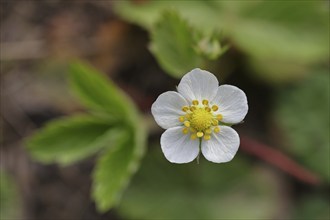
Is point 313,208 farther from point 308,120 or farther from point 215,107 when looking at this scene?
point 215,107

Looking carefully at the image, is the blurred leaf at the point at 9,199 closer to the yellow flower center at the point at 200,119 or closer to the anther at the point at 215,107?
the yellow flower center at the point at 200,119

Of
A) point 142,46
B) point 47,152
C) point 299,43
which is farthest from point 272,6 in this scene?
point 47,152

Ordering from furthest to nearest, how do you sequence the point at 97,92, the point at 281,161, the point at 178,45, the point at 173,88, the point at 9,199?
the point at 173,88 → the point at 9,199 → the point at 281,161 → the point at 97,92 → the point at 178,45

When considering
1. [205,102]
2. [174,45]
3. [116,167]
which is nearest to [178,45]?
[174,45]

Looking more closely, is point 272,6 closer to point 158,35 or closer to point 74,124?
point 158,35

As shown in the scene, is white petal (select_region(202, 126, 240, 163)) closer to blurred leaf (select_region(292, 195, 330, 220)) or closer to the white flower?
the white flower

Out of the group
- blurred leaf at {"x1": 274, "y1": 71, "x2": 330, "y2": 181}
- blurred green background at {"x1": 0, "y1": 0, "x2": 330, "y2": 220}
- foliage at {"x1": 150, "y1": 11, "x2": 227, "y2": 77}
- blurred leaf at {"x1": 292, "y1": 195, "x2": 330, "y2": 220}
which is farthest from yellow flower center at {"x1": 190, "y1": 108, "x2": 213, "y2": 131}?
blurred leaf at {"x1": 292, "y1": 195, "x2": 330, "y2": 220}

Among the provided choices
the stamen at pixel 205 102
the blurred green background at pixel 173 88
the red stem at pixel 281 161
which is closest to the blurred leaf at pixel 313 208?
the blurred green background at pixel 173 88
